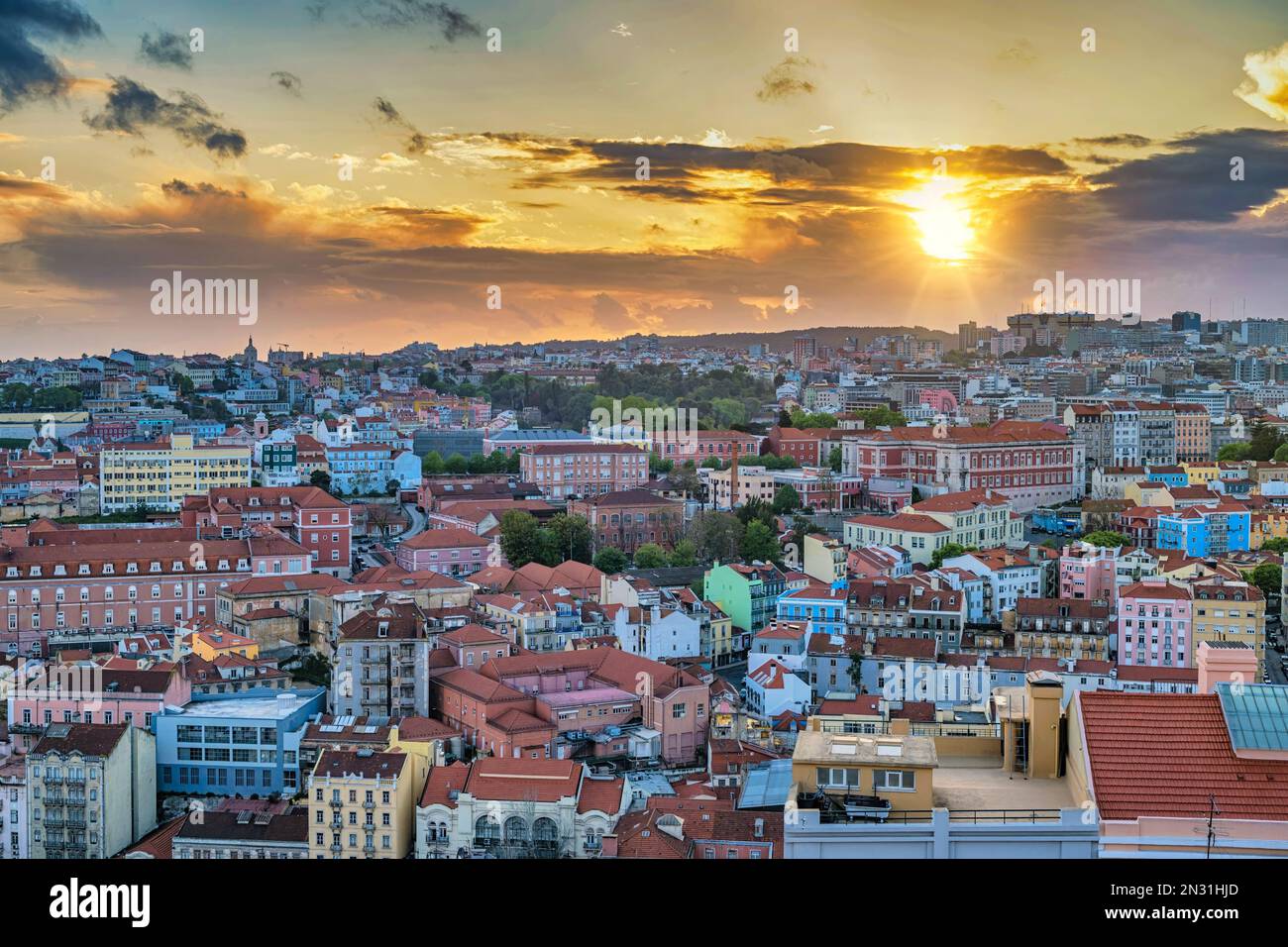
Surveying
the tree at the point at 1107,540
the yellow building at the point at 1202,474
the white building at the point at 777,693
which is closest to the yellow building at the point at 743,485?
the tree at the point at 1107,540

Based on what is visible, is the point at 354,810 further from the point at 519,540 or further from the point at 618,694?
the point at 519,540

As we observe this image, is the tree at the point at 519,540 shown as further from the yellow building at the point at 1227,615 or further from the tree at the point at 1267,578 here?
the tree at the point at 1267,578

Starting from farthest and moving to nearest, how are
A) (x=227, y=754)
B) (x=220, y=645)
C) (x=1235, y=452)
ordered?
1. (x=1235, y=452)
2. (x=220, y=645)
3. (x=227, y=754)

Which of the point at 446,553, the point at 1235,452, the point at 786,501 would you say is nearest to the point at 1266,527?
the point at 786,501

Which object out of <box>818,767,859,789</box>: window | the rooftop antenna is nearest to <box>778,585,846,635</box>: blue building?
<box>818,767,859,789</box>: window

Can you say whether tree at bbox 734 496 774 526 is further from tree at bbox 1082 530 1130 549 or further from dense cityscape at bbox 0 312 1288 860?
tree at bbox 1082 530 1130 549
